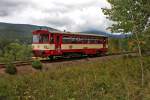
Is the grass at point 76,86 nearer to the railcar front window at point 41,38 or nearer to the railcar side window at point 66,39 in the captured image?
the railcar front window at point 41,38

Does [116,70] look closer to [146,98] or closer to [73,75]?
[73,75]

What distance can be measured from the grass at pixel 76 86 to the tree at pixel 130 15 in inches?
144

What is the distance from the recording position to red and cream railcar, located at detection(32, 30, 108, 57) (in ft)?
105

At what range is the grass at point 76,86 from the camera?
53.9ft

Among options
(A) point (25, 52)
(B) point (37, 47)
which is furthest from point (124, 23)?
(A) point (25, 52)

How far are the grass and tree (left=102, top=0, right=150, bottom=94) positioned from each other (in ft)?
12.0

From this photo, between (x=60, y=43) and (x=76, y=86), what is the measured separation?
1473 cm

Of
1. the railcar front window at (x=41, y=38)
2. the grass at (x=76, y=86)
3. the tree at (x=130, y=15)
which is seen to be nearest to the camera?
the grass at (x=76, y=86)

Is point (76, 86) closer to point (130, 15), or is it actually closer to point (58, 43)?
point (130, 15)

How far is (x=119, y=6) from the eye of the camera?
2517 centimetres

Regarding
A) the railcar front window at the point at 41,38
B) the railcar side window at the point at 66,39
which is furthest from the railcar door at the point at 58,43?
the railcar front window at the point at 41,38

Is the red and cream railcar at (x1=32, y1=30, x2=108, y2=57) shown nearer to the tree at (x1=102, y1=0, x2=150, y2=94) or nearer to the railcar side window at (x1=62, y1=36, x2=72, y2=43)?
the railcar side window at (x1=62, y1=36, x2=72, y2=43)

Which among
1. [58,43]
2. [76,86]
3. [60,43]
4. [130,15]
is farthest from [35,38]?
[76,86]

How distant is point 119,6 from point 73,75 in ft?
24.4
